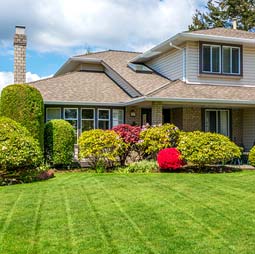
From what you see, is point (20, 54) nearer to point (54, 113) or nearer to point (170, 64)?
point (54, 113)

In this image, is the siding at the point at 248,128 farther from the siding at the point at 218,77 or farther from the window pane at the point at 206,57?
the window pane at the point at 206,57

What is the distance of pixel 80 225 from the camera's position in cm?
625

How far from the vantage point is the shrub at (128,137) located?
47.3 feet

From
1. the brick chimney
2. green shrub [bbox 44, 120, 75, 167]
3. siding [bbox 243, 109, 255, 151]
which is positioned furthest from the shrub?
siding [bbox 243, 109, 255, 151]

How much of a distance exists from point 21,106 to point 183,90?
22.2 ft

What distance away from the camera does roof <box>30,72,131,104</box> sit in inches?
659

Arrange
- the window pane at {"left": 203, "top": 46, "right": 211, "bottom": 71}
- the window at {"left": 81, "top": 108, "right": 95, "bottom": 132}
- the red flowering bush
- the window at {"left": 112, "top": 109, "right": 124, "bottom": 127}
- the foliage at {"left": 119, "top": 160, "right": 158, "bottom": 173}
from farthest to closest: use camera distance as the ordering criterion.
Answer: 1. the window at {"left": 112, "top": 109, "right": 124, "bottom": 127}
2. the window pane at {"left": 203, "top": 46, "right": 211, "bottom": 71}
3. the window at {"left": 81, "top": 108, "right": 95, "bottom": 132}
4. the foliage at {"left": 119, "top": 160, "right": 158, "bottom": 173}
5. the red flowering bush

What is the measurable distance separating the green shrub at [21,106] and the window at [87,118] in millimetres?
3909

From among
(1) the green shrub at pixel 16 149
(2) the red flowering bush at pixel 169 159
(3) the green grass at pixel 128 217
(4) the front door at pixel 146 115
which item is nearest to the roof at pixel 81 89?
(4) the front door at pixel 146 115

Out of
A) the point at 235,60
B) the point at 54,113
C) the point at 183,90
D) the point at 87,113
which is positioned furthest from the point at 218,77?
the point at 54,113

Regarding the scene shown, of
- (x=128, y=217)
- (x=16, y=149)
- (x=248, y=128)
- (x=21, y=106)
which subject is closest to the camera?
(x=128, y=217)

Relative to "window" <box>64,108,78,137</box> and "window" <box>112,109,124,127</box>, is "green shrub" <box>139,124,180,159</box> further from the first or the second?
"window" <box>64,108,78,137</box>

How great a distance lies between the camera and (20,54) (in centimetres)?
1756

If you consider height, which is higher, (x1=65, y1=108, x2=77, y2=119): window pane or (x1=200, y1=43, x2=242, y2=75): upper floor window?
(x1=200, y1=43, x2=242, y2=75): upper floor window
